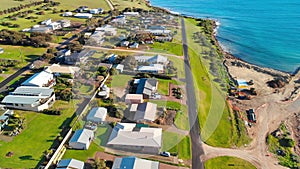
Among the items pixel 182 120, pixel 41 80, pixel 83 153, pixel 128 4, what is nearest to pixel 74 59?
pixel 41 80

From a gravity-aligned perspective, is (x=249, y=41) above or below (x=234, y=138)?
above

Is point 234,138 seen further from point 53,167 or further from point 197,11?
point 197,11

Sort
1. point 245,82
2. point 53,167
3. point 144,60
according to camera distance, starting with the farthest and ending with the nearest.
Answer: point 144,60 → point 245,82 → point 53,167

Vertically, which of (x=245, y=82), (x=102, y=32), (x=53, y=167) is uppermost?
(x=102, y=32)

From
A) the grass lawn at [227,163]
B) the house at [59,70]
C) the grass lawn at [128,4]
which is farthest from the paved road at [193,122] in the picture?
the grass lawn at [128,4]

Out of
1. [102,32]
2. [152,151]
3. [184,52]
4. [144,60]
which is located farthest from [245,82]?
[102,32]

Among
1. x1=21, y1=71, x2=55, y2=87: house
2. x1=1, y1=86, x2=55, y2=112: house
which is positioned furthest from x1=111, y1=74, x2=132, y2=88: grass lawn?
x1=1, y1=86, x2=55, y2=112: house

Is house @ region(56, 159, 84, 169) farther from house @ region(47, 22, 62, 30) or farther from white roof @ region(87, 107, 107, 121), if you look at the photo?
house @ region(47, 22, 62, 30)
